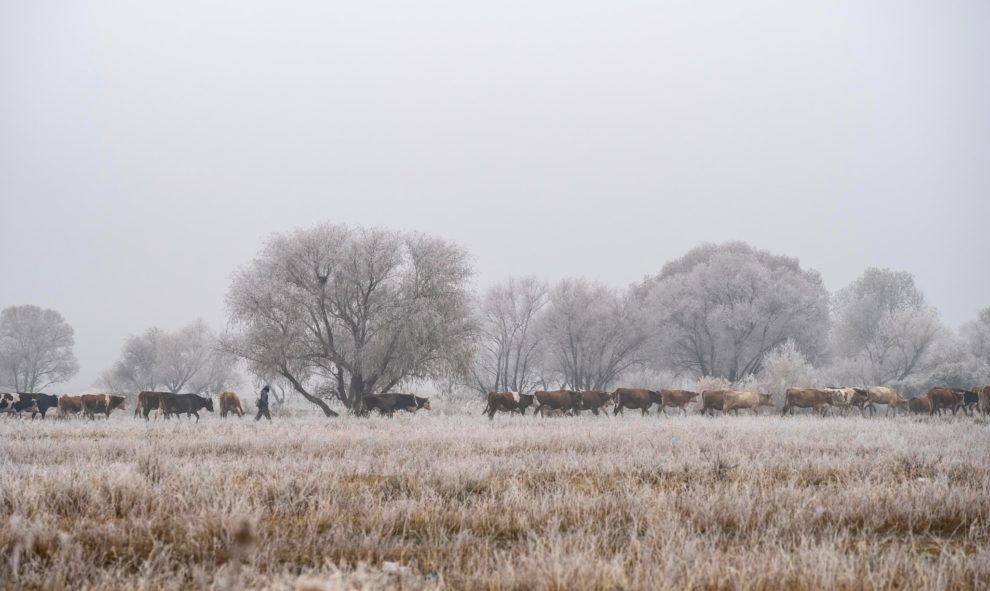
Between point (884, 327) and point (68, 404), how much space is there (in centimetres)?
5921

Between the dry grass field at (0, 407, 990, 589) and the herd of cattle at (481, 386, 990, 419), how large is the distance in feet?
66.3

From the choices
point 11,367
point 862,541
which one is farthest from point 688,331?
point 11,367

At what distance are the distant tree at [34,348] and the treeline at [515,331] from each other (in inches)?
8.1

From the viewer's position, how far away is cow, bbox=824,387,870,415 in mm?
30188

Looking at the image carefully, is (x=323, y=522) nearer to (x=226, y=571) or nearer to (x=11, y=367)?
(x=226, y=571)

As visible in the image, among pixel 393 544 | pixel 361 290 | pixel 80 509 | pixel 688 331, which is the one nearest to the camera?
pixel 393 544

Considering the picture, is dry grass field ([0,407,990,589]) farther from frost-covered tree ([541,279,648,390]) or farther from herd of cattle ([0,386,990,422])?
frost-covered tree ([541,279,648,390])

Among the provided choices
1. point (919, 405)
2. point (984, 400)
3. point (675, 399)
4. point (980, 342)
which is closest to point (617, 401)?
point (675, 399)

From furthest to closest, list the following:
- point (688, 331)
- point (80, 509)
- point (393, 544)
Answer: point (688, 331) < point (80, 509) < point (393, 544)

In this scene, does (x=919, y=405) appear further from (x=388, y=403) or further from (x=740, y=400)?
(x=388, y=403)

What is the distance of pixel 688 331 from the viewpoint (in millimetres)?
52438

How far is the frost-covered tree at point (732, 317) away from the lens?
50.9 meters

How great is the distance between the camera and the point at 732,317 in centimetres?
5000

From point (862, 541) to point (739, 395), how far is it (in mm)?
27320
